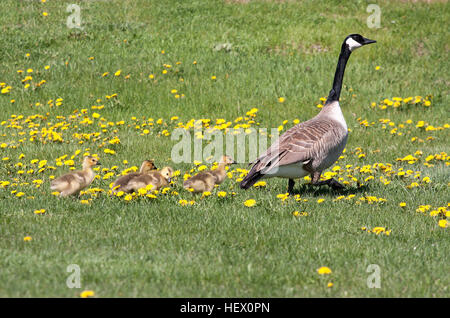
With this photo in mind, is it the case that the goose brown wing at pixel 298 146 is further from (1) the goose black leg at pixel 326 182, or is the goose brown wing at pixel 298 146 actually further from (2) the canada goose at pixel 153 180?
(2) the canada goose at pixel 153 180

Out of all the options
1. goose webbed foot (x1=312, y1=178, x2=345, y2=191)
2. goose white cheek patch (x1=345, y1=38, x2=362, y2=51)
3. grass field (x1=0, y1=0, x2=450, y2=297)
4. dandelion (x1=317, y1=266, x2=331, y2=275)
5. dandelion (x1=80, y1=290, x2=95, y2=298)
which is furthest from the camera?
goose white cheek patch (x1=345, y1=38, x2=362, y2=51)

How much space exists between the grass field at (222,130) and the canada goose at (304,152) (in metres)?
0.40

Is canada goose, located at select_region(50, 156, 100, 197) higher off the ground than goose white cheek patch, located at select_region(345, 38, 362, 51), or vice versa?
goose white cheek patch, located at select_region(345, 38, 362, 51)

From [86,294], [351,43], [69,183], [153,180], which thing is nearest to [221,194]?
[153,180]

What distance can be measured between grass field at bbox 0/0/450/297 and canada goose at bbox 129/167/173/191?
16cm

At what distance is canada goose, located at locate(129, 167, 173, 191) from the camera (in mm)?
8602

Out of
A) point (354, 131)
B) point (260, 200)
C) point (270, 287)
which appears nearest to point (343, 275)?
point (270, 287)

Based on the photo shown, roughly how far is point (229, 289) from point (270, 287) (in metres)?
0.37

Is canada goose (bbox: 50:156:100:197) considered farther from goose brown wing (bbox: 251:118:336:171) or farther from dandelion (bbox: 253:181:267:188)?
dandelion (bbox: 253:181:267:188)

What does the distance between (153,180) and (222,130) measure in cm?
530

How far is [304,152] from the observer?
8703 mm

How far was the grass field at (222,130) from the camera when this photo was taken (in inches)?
232

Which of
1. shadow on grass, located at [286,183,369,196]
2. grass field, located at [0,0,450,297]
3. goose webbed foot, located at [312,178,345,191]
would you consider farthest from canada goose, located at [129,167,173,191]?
goose webbed foot, located at [312,178,345,191]

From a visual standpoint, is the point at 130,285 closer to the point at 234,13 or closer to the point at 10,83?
→ the point at 10,83
